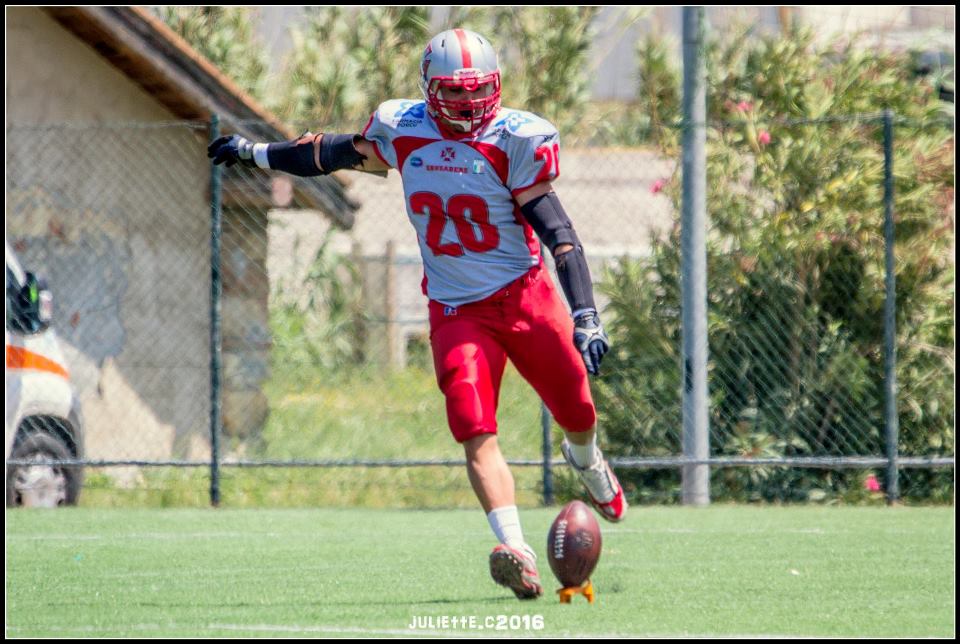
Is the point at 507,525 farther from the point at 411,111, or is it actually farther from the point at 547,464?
the point at 547,464

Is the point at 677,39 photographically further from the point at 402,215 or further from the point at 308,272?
the point at 308,272

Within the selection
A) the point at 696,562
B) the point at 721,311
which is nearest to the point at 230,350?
the point at 721,311

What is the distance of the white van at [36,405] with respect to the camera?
1138 centimetres

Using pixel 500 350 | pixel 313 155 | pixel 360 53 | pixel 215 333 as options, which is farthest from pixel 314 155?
pixel 360 53

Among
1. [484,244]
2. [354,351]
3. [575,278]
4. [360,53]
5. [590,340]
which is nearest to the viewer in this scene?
[590,340]

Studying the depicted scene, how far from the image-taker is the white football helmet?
6562 mm

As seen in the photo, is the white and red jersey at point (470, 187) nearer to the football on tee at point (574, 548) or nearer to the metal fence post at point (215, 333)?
the football on tee at point (574, 548)

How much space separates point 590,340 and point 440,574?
1554mm

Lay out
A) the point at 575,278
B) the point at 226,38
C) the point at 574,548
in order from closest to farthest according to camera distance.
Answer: the point at 574,548 < the point at 575,278 < the point at 226,38

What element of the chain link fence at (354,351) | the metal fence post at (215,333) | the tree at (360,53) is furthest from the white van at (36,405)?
the tree at (360,53)

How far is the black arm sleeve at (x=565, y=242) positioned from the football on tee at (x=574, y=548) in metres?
0.86

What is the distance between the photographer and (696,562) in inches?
312

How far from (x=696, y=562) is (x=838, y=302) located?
444 centimetres

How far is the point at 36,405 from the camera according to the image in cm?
1162
